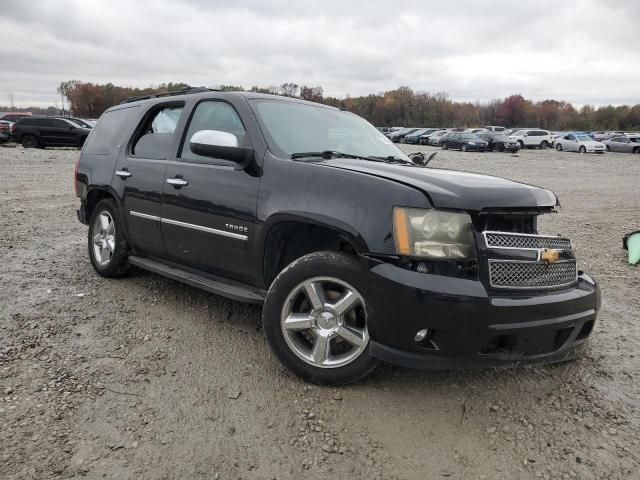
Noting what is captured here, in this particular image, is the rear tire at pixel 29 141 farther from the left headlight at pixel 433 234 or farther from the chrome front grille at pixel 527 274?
the chrome front grille at pixel 527 274

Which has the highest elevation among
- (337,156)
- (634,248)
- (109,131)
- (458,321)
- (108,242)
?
(109,131)

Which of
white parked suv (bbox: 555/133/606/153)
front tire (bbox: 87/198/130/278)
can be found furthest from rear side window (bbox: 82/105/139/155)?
white parked suv (bbox: 555/133/606/153)

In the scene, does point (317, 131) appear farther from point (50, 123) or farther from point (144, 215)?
point (50, 123)

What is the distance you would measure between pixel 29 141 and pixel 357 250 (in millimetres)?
26478

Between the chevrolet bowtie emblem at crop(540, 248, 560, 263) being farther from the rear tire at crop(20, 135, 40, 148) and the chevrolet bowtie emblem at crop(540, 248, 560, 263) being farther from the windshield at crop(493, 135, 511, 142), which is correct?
the windshield at crop(493, 135, 511, 142)

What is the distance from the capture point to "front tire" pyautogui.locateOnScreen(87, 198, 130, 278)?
4.73 m

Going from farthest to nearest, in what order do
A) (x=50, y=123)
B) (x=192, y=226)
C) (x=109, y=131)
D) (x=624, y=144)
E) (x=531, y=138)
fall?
1. (x=531, y=138)
2. (x=624, y=144)
3. (x=50, y=123)
4. (x=109, y=131)
5. (x=192, y=226)

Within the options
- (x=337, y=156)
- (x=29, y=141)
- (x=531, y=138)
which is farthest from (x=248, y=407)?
(x=531, y=138)

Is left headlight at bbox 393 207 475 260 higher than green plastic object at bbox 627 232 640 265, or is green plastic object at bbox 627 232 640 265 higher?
left headlight at bbox 393 207 475 260

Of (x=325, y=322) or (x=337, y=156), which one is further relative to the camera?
(x=337, y=156)

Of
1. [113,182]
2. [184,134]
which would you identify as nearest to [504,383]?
[184,134]

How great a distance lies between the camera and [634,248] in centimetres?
597

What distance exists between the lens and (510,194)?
2871 millimetres

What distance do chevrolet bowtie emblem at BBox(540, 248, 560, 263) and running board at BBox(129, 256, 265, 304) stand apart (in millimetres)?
1690
